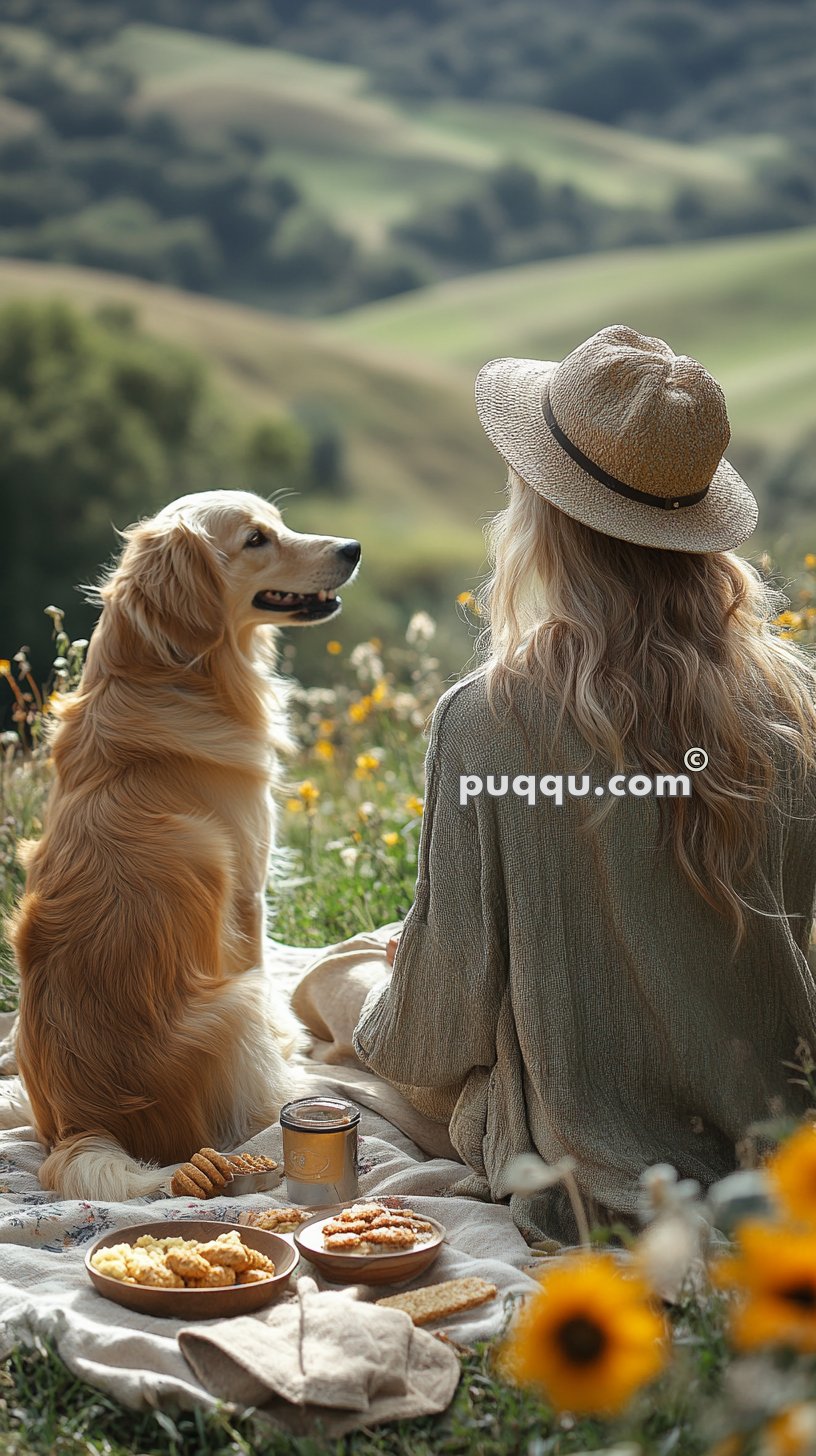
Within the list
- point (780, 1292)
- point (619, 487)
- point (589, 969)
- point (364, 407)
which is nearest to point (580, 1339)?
point (780, 1292)

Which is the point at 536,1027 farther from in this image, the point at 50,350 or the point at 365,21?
the point at 365,21

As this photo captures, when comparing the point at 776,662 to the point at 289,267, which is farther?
the point at 289,267

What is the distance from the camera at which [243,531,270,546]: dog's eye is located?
4113 millimetres

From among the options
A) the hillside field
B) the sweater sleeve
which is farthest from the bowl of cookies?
the hillside field

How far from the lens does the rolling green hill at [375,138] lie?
7169 cm

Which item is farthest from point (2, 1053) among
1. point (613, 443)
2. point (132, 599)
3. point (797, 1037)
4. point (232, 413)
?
point (232, 413)

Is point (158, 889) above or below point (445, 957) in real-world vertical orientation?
above

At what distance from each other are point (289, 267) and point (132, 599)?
225 feet

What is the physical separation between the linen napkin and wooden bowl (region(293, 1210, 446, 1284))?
0.65ft

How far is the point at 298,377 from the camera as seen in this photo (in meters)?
51.3

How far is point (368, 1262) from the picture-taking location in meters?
2.61

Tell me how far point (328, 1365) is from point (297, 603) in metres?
2.47

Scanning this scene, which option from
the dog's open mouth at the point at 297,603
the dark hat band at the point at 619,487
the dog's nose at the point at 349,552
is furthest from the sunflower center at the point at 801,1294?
the dog's nose at the point at 349,552

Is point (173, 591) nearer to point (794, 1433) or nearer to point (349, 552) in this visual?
point (349, 552)
